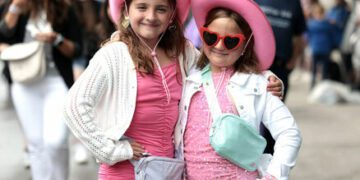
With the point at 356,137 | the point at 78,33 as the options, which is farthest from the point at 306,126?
the point at 78,33

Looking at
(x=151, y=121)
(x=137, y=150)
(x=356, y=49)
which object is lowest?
(x=356, y=49)

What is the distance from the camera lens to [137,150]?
328 cm

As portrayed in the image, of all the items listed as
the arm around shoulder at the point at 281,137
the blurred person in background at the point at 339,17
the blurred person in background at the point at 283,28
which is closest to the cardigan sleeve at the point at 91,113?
the arm around shoulder at the point at 281,137

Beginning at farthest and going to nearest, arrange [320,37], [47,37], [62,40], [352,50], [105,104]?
[320,37], [352,50], [62,40], [47,37], [105,104]

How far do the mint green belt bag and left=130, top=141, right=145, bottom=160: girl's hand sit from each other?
1.12 ft

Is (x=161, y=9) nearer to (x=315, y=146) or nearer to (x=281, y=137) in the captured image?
(x=281, y=137)

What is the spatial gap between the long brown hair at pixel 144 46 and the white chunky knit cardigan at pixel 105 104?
5 cm

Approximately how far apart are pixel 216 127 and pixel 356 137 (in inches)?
229

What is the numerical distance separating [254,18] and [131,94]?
689 mm

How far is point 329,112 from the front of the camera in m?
10.5

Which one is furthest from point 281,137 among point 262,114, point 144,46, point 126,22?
point 126,22

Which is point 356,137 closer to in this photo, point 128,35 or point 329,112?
point 329,112

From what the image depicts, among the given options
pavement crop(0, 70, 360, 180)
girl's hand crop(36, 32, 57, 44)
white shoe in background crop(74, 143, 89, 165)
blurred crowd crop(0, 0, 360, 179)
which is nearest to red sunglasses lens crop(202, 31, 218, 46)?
blurred crowd crop(0, 0, 360, 179)

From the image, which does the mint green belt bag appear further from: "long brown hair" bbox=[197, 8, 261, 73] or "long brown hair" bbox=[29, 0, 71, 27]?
"long brown hair" bbox=[29, 0, 71, 27]
